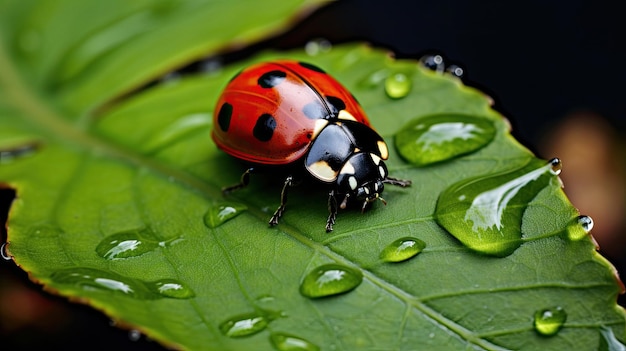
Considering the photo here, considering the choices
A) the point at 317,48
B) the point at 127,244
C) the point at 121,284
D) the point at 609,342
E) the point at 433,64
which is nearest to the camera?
the point at 609,342

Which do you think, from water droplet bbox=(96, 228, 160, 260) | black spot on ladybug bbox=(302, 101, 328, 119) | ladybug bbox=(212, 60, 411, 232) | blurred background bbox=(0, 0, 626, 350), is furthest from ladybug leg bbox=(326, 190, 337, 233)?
blurred background bbox=(0, 0, 626, 350)

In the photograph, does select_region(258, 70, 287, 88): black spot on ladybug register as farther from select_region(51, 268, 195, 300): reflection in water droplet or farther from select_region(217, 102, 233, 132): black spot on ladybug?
select_region(51, 268, 195, 300): reflection in water droplet

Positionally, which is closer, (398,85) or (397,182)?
(397,182)

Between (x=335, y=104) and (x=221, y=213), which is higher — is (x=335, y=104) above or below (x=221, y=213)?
above

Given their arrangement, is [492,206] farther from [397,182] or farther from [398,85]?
[398,85]

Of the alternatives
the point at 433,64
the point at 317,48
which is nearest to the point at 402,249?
the point at 433,64

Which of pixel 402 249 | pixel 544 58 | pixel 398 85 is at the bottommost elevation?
pixel 544 58

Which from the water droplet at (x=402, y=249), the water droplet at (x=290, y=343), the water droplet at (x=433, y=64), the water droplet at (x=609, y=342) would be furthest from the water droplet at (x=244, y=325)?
the water droplet at (x=433, y=64)

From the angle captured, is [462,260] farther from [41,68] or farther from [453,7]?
[453,7]
